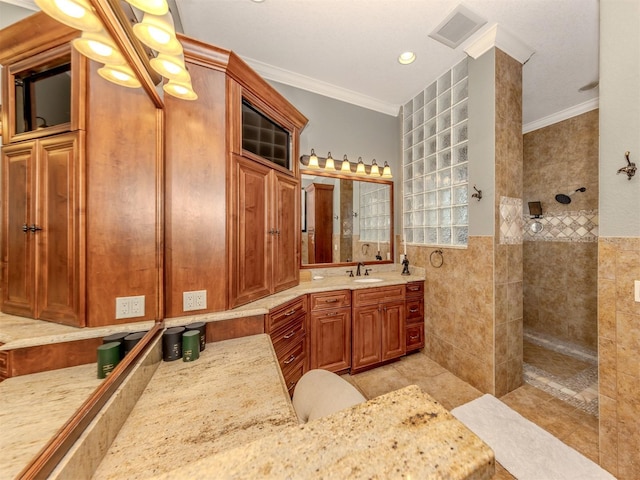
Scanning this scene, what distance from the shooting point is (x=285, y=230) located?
212cm

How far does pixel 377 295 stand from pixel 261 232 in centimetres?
129

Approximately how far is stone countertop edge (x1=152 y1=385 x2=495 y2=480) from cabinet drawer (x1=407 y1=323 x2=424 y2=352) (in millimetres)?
2379

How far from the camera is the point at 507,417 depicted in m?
1.74

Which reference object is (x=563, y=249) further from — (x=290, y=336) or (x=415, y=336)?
(x=290, y=336)

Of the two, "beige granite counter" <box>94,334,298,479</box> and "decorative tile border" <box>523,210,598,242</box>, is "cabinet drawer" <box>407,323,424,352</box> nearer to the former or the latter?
"beige granite counter" <box>94,334,298,479</box>

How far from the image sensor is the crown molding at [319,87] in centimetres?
229

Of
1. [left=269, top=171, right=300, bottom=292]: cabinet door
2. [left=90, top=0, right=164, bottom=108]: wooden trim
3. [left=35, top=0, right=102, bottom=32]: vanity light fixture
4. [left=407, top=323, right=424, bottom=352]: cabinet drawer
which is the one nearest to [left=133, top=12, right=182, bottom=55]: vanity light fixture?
[left=90, top=0, right=164, bottom=108]: wooden trim

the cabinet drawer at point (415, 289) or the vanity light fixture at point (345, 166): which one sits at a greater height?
the vanity light fixture at point (345, 166)

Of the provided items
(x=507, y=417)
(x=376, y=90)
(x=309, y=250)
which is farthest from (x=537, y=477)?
(x=376, y=90)

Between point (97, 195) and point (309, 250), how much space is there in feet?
5.97

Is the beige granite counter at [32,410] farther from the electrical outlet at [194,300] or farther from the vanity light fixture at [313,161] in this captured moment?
the vanity light fixture at [313,161]

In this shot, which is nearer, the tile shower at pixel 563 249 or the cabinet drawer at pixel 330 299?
the cabinet drawer at pixel 330 299

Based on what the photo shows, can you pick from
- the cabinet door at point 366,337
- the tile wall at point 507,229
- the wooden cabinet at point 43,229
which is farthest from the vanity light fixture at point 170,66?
the tile wall at point 507,229

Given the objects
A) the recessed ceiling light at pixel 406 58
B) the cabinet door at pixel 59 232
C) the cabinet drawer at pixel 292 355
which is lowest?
the cabinet drawer at pixel 292 355
